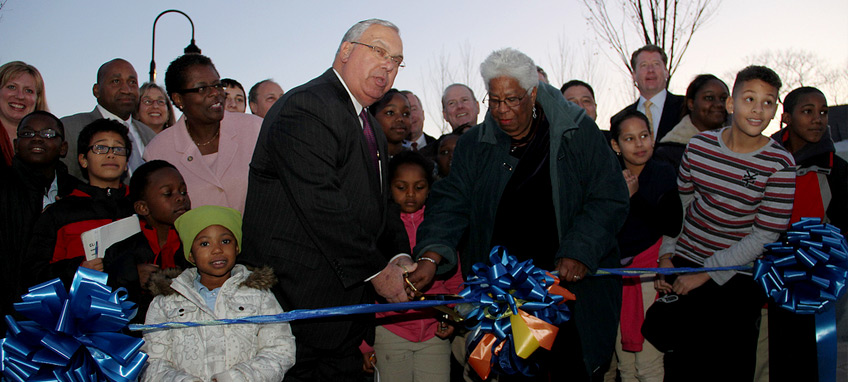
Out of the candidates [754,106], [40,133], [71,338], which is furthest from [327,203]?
[754,106]

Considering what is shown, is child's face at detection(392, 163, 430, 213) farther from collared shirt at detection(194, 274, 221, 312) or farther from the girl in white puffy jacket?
collared shirt at detection(194, 274, 221, 312)

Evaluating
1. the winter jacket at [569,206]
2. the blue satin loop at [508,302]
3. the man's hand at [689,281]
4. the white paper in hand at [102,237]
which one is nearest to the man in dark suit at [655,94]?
the man's hand at [689,281]

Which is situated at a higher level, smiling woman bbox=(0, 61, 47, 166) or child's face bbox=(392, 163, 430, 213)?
smiling woman bbox=(0, 61, 47, 166)

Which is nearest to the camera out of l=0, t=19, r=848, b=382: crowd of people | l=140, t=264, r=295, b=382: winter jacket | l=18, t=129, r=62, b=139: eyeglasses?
l=140, t=264, r=295, b=382: winter jacket

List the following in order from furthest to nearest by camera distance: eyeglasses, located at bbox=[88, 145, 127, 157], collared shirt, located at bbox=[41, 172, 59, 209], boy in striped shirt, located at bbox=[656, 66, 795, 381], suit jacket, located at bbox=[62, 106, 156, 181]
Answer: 1. suit jacket, located at bbox=[62, 106, 156, 181]
2. collared shirt, located at bbox=[41, 172, 59, 209]
3. eyeglasses, located at bbox=[88, 145, 127, 157]
4. boy in striped shirt, located at bbox=[656, 66, 795, 381]

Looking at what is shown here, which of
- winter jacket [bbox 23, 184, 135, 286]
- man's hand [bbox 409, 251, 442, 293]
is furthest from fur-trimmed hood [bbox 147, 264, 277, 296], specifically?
man's hand [bbox 409, 251, 442, 293]

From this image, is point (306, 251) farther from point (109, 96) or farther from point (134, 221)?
point (109, 96)

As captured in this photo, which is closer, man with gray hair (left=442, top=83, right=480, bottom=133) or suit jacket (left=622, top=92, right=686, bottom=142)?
suit jacket (left=622, top=92, right=686, bottom=142)

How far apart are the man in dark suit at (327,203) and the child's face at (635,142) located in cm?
202

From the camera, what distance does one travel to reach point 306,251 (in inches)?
127

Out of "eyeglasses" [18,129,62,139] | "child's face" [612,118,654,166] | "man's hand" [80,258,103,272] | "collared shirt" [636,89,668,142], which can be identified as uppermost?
"collared shirt" [636,89,668,142]

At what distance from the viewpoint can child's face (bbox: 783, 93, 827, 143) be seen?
477 centimetres

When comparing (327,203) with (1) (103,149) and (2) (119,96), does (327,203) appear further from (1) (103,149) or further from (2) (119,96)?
(2) (119,96)

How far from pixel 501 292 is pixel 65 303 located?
1.91 metres
